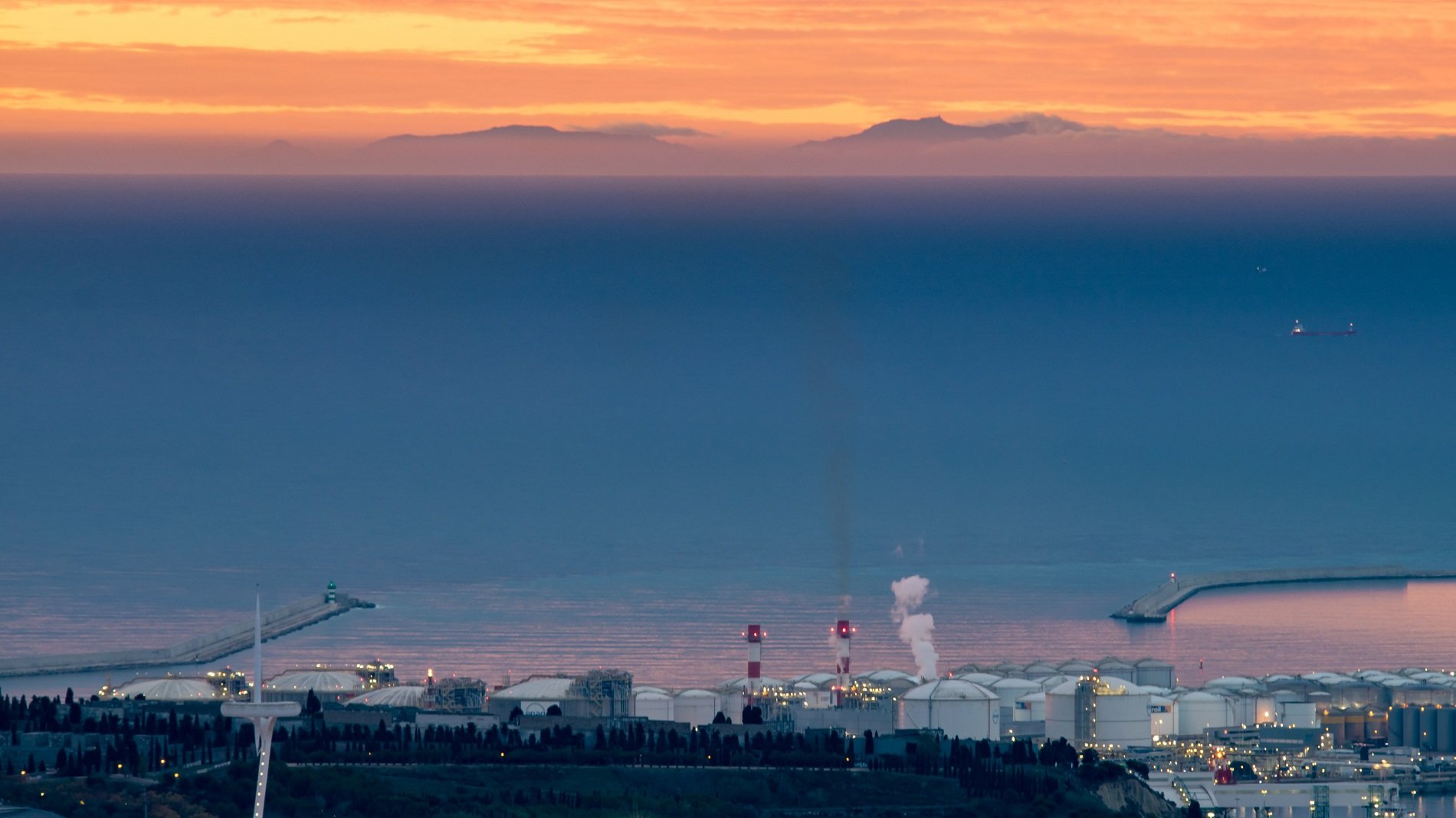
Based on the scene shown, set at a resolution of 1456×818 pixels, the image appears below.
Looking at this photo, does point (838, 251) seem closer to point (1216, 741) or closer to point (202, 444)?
point (202, 444)

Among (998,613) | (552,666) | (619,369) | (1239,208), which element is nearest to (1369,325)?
(619,369)

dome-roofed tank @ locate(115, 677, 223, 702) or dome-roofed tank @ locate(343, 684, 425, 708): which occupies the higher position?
dome-roofed tank @ locate(115, 677, 223, 702)

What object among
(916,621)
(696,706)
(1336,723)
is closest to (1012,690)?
(696,706)

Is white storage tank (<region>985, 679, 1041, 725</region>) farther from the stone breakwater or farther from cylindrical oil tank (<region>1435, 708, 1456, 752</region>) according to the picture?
the stone breakwater

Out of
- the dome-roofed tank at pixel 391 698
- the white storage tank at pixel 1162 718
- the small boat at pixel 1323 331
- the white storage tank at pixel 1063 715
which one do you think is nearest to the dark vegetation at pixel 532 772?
the dome-roofed tank at pixel 391 698

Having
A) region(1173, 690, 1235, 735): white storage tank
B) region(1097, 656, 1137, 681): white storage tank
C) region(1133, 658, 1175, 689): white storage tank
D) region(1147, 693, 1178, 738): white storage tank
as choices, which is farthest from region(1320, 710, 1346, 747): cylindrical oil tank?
region(1097, 656, 1137, 681): white storage tank

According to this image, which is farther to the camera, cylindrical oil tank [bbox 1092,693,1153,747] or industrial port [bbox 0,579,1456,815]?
cylindrical oil tank [bbox 1092,693,1153,747]

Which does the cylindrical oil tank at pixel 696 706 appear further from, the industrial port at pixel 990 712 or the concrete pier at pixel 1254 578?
the concrete pier at pixel 1254 578

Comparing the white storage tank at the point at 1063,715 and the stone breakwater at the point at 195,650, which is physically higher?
the stone breakwater at the point at 195,650
